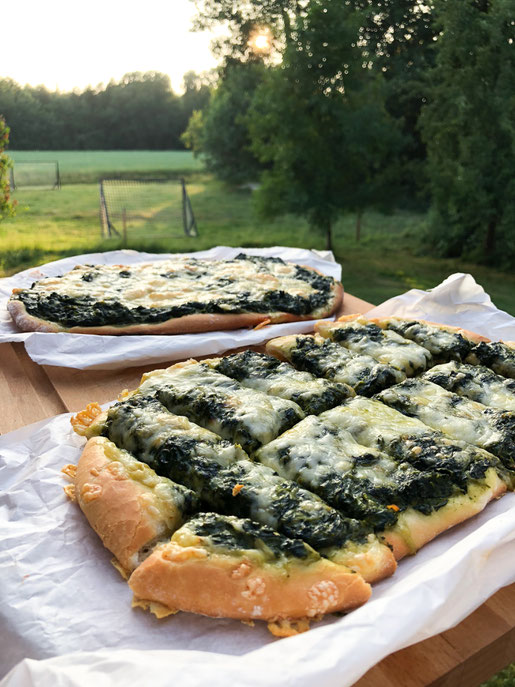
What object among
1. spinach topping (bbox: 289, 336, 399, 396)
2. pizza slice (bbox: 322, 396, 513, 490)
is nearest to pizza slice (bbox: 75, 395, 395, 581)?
pizza slice (bbox: 322, 396, 513, 490)

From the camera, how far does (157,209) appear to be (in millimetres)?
9461

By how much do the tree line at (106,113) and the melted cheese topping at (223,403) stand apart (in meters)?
6.04

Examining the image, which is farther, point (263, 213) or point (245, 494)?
point (263, 213)

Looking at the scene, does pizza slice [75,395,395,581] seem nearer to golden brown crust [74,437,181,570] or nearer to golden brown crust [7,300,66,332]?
golden brown crust [74,437,181,570]

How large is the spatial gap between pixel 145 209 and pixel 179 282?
4566mm

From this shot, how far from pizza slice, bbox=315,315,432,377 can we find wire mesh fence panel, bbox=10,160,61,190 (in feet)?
17.3

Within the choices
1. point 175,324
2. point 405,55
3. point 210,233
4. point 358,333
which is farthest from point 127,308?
point 405,55

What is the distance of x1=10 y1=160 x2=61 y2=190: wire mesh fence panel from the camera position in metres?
7.91

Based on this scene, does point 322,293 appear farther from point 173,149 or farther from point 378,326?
point 173,149

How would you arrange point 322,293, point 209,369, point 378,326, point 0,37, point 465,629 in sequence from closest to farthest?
point 465,629 < point 209,369 < point 378,326 < point 322,293 < point 0,37

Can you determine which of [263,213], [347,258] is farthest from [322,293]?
[347,258]

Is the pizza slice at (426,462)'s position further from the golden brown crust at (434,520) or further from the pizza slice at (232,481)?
the pizza slice at (232,481)

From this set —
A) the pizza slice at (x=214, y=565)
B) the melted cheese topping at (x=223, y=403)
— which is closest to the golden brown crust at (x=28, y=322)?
the melted cheese topping at (x=223, y=403)

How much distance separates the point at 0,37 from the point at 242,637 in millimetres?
7677
